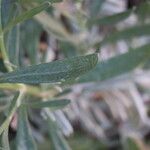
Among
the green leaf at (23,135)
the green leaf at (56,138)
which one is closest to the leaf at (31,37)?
the green leaf at (56,138)

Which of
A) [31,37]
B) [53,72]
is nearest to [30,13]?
[53,72]

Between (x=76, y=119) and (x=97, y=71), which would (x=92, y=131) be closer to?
(x=76, y=119)

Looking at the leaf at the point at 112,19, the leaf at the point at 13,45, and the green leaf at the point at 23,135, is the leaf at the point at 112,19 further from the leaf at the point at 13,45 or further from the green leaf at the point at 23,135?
the green leaf at the point at 23,135

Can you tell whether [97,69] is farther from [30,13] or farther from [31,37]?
[30,13]

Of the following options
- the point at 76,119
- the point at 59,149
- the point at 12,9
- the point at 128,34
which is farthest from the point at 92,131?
the point at 12,9

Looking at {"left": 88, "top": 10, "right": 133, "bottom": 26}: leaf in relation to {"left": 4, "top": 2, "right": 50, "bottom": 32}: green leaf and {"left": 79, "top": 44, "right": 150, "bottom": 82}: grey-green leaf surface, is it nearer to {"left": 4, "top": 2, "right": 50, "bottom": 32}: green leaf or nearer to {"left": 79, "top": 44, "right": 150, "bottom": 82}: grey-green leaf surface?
{"left": 79, "top": 44, "right": 150, "bottom": 82}: grey-green leaf surface

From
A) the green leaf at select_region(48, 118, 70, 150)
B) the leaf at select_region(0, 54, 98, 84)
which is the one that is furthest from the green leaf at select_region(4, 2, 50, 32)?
the green leaf at select_region(48, 118, 70, 150)

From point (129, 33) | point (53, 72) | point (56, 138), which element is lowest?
point (56, 138)
